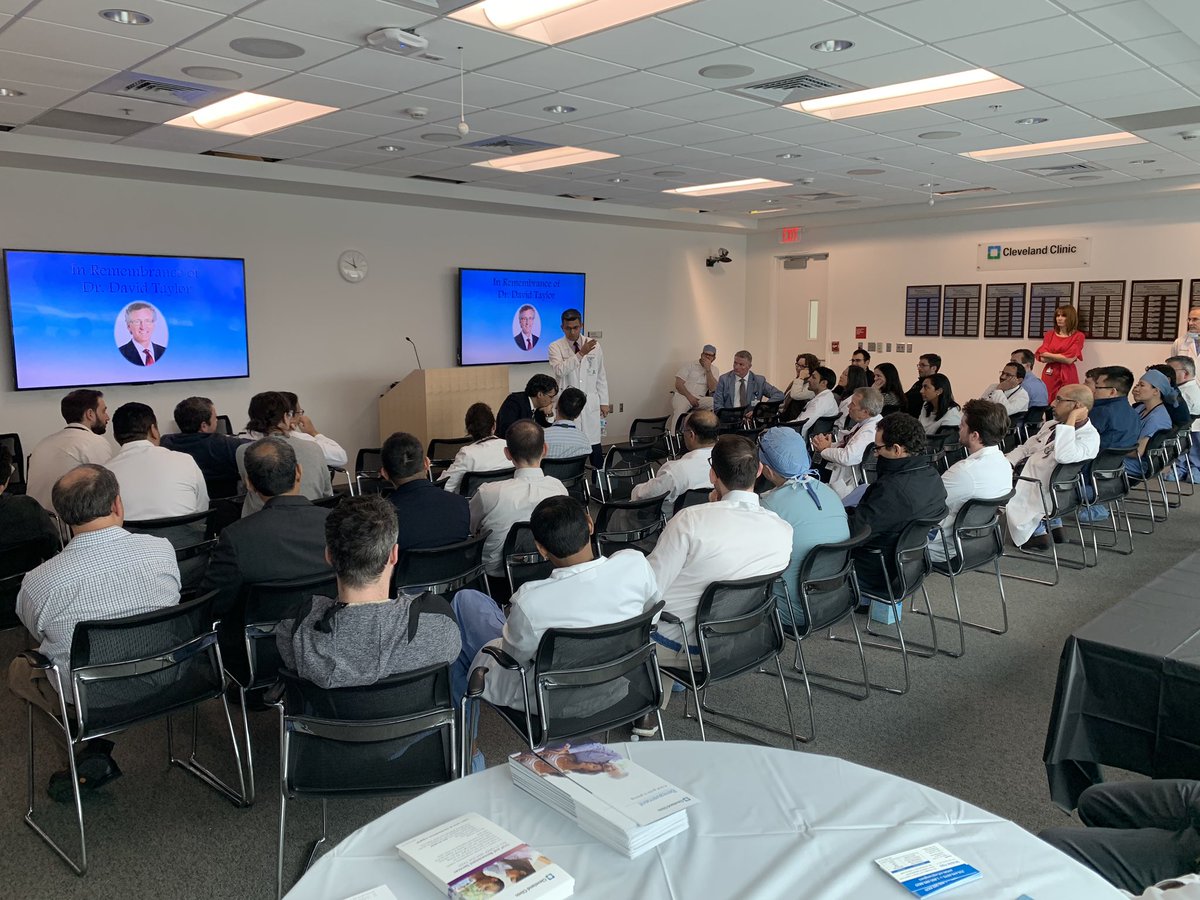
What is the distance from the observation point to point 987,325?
11898 millimetres

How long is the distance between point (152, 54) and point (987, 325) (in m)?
10.5

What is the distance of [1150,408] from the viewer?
8.21m

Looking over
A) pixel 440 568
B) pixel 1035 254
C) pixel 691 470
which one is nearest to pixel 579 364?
pixel 691 470

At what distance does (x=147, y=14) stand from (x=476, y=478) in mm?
2862

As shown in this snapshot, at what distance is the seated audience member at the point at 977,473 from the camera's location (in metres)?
4.95

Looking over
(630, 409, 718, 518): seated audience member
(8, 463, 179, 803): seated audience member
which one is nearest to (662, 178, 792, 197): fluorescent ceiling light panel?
(630, 409, 718, 518): seated audience member

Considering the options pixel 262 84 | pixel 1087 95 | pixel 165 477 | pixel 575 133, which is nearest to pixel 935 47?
pixel 1087 95

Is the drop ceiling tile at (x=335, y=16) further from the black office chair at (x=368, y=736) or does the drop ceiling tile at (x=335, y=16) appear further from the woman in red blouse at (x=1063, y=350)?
the woman in red blouse at (x=1063, y=350)

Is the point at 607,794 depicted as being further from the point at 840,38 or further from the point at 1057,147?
the point at 1057,147

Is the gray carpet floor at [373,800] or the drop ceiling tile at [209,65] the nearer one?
the gray carpet floor at [373,800]

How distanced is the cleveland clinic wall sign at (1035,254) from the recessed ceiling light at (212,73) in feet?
32.7

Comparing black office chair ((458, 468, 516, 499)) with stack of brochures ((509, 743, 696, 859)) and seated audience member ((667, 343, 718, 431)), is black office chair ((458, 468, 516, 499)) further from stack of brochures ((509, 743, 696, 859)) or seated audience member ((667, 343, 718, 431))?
seated audience member ((667, 343, 718, 431))

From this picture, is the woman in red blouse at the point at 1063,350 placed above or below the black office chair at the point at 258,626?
above

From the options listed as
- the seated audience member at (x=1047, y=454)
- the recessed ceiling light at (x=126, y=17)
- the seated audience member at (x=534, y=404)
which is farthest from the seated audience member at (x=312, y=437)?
the seated audience member at (x=1047, y=454)
